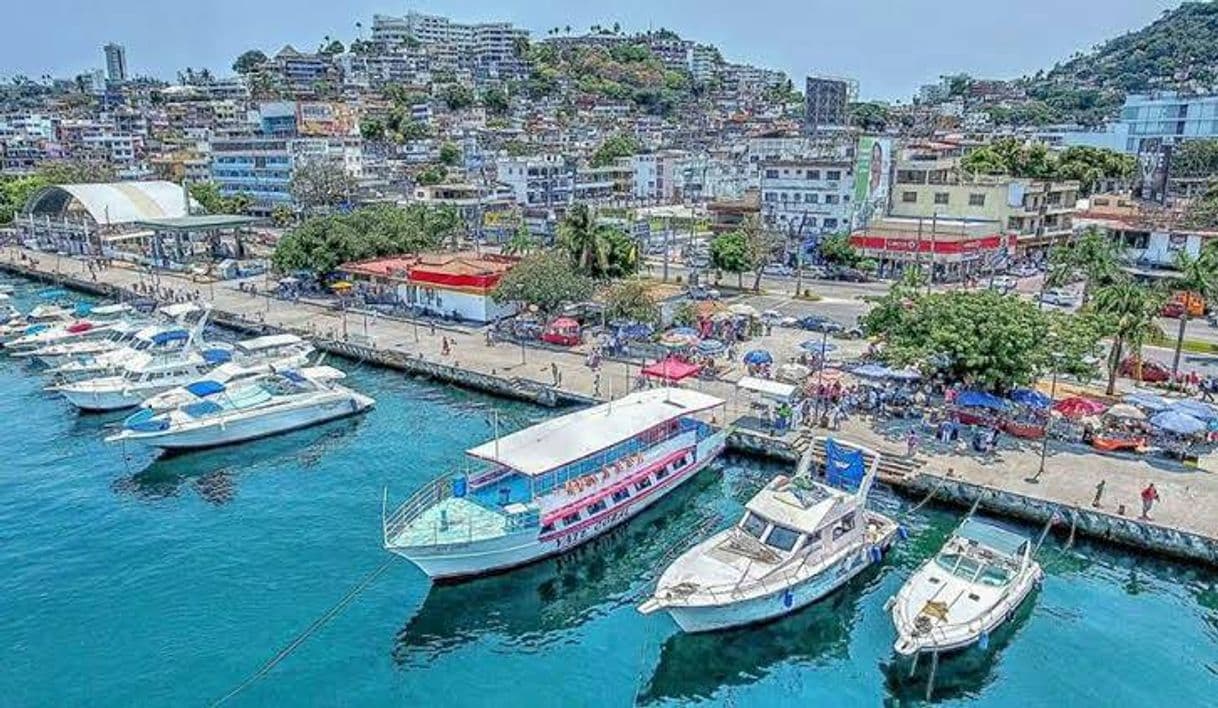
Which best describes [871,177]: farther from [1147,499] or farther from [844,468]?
[1147,499]

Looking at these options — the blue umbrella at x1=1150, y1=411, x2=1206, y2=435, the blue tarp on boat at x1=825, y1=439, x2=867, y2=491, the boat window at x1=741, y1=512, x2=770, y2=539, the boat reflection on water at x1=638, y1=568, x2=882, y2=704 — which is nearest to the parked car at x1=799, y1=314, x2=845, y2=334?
the blue umbrella at x1=1150, y1=411, x2=1206, y2=435

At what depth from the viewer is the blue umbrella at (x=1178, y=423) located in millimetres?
36062

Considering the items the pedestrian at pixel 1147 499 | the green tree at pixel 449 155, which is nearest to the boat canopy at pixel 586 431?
the pedestrian at pixel 1147 499

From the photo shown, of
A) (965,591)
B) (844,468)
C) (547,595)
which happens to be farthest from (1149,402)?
(547,595)

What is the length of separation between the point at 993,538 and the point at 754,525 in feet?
26.9

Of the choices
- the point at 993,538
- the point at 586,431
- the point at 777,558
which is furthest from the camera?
the point at 586,431

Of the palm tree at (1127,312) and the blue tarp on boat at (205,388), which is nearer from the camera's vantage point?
the palm tree at (1127,312)

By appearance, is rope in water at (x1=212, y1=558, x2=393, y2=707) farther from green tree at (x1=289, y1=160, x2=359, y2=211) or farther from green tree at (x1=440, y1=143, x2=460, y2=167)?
green tree at (x1=440, y1=143, x2=460, y2=167)

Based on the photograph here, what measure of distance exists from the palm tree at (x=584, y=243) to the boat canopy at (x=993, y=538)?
133 feet

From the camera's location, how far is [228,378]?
48750 mm

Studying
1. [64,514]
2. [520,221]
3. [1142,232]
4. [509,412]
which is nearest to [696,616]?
[509,412]

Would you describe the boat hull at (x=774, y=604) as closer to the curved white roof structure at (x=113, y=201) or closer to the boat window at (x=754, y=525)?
the boat window at (x=754, y=525)

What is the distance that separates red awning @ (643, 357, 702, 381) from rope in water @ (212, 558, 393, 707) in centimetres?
1739

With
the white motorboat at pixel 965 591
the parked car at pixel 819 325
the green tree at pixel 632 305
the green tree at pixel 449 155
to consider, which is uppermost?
the green tree at pixel 449 155
